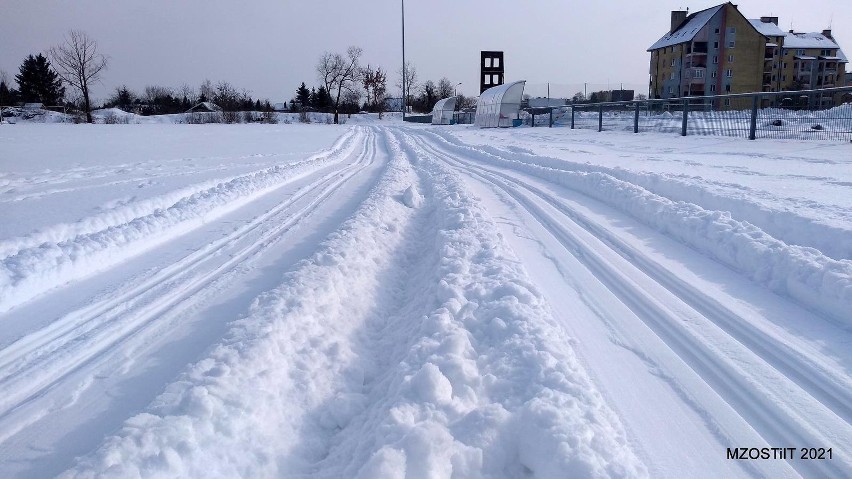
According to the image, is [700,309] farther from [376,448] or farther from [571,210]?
[571,210]

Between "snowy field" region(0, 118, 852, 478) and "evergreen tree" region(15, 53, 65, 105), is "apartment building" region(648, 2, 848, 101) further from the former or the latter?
"evergreen tree" region(15, 53, 65, 105)

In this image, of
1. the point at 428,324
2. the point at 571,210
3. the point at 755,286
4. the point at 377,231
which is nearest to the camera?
the point at 428,324

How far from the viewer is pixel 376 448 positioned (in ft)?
8.28

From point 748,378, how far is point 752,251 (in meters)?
2.28

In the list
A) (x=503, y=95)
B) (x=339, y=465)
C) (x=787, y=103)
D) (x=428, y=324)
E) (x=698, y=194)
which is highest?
(x=503, y=95)

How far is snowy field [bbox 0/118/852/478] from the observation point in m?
2.56

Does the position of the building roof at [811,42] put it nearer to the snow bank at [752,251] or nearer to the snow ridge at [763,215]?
the snow ridge at [763,215]

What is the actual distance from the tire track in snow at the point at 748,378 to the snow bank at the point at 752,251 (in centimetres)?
72

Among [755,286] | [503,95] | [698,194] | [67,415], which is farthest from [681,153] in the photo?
[503,95]

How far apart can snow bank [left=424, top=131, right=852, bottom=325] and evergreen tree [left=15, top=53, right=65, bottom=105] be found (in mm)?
86892

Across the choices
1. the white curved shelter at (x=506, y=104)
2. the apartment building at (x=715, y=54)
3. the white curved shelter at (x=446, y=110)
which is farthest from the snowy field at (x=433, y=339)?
the apartment building at (x=715, y=54)

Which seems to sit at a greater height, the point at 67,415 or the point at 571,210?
the point at 571,210

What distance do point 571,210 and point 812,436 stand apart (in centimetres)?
550

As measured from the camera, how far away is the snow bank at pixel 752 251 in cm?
402
